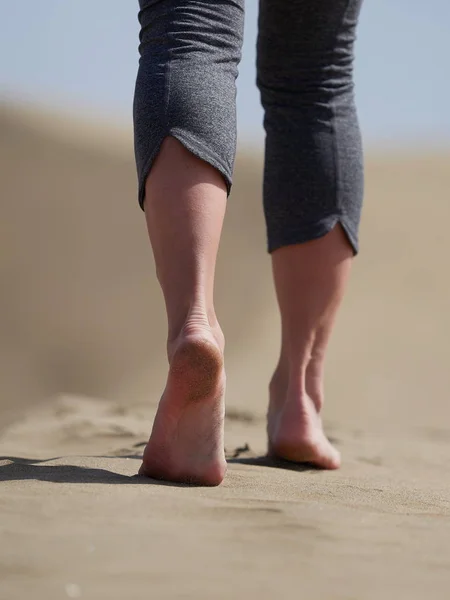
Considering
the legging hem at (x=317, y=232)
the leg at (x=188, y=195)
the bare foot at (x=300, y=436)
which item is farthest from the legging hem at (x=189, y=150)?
the bare foot at (x=300, y=436)

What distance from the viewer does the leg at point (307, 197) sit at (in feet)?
5.47

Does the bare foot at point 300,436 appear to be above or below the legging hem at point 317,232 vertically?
below

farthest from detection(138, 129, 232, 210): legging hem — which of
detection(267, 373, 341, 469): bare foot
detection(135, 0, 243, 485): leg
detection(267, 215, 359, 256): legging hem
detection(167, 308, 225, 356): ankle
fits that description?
detection(267, 373, 341, 469): bare foot

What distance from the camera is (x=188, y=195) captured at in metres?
1.30

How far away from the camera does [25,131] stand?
37.9 ft

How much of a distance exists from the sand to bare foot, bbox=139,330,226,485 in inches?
1.6

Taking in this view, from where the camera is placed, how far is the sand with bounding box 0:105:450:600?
85 cm

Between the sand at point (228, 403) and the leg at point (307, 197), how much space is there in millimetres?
127

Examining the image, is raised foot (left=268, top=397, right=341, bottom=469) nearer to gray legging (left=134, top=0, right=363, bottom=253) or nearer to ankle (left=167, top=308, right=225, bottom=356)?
gray legging (left=134, top=0, right=363, bottom=253)

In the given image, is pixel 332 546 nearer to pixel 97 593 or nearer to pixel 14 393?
pixel 97 593

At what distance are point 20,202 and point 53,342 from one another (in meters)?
3.37

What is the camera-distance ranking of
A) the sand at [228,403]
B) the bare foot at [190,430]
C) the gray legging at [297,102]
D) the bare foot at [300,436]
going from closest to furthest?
1. the sand at [228,403]
2. the bare foot at [190,430]
3. the gray legging at [297,102]
4. the bare foot at [300,436]

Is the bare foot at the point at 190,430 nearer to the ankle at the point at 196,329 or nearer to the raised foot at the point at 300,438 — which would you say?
the ankle at the point at 196,329

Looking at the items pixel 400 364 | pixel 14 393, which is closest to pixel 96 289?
pixel 14 393
